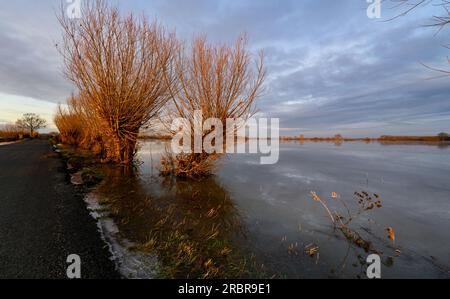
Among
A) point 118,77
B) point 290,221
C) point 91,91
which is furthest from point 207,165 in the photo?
point 91,91

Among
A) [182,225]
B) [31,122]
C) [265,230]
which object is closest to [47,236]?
[182,225]

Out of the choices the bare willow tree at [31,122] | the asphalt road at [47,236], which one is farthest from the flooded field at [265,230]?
the bare willow tree at [31,122]

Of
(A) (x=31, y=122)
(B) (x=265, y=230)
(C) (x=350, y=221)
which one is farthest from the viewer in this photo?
(A) (x=31, y=122)

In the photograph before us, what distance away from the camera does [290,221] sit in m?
4.99

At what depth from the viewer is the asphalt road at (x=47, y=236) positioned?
2807mm

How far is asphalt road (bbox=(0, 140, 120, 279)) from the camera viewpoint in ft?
9.21

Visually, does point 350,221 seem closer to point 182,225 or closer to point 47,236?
point 182,225

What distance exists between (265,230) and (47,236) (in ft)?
12.7

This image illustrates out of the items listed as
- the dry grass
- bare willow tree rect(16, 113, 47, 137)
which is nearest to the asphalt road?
the dry grass

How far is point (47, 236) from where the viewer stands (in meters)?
3.71

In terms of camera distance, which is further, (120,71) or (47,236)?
(120,71)

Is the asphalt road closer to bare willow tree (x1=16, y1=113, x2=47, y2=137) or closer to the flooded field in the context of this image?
the flooded field

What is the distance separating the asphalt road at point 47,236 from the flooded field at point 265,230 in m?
0.31
